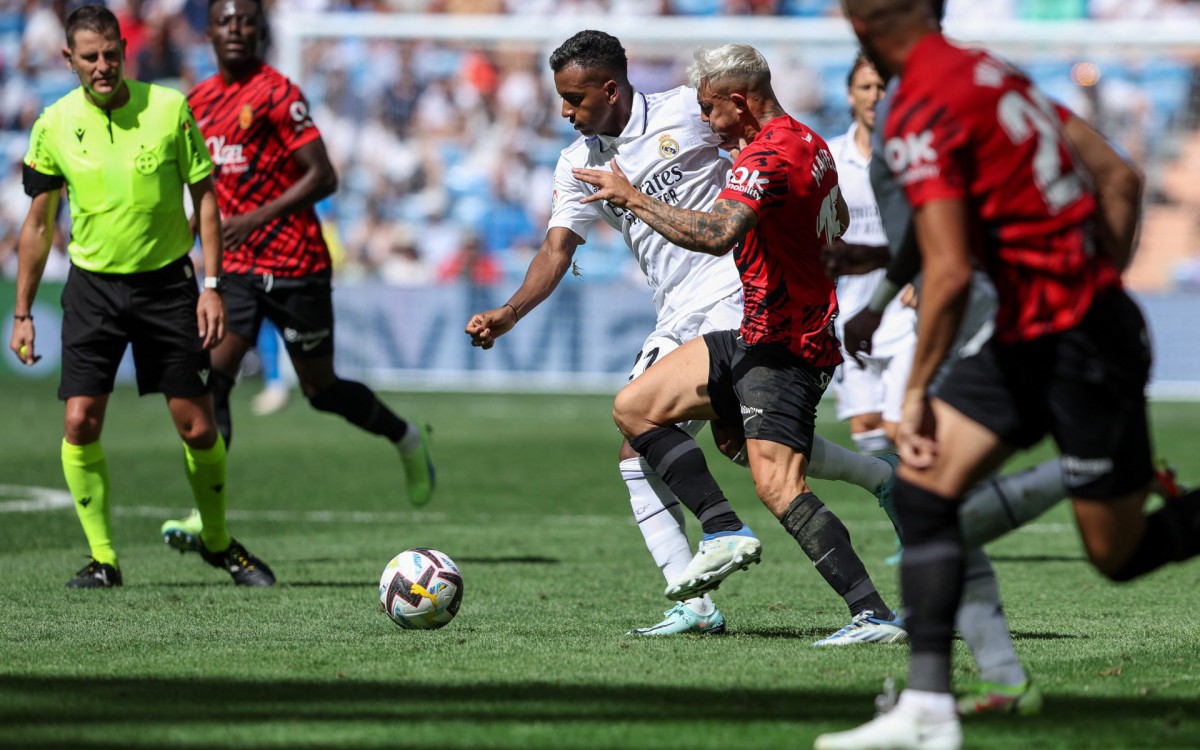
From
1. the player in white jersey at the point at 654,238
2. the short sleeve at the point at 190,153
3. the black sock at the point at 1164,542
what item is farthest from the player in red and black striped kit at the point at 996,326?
the short sleeve at the point at 190,153

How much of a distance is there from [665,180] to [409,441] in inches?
152

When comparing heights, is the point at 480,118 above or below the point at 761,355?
below

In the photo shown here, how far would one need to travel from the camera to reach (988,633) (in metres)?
4.46

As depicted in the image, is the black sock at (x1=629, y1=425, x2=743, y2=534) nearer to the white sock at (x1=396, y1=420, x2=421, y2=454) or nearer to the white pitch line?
the white sock at (x1=396, y1=420, x2=421, y2=454)

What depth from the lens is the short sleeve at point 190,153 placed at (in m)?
7.43

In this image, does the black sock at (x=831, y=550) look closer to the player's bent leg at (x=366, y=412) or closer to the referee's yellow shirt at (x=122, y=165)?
the referee's yellow shirt at (x=122, y=165)

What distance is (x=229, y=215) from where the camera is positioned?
917cm

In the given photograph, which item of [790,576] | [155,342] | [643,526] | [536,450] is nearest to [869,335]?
[643,526]

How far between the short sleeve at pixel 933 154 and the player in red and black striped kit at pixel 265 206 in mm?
5376

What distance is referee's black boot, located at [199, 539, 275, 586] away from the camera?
25.2 ft

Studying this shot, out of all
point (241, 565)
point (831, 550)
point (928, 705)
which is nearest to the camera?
point (928, 705)

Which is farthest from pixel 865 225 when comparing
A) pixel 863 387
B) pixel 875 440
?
pixel 875 440

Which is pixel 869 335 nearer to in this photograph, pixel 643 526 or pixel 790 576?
pixel 643 526

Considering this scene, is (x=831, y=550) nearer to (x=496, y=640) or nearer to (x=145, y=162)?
(x=496, y=640)
